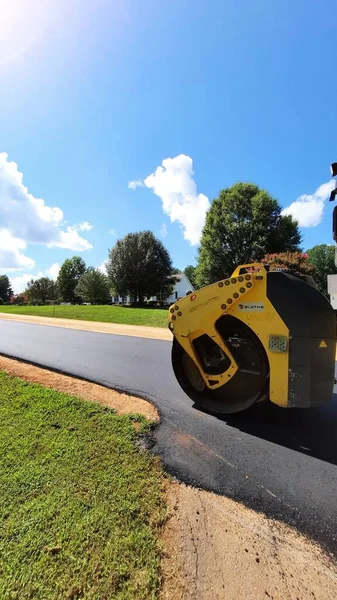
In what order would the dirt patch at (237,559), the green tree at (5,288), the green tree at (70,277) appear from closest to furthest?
the dirt patch at (237,559) < the green tree at (70,277) < the green tree at (5,288)

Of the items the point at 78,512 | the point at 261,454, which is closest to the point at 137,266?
the point at 261,454

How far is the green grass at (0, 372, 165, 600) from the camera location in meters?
1.53

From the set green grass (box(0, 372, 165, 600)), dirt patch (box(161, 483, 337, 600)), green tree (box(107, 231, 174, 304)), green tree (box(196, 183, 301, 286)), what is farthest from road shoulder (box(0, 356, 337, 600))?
green tree (box(107, 231, 174, 304))

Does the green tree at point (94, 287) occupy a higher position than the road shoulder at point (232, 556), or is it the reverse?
the green tree at point (94, 287)

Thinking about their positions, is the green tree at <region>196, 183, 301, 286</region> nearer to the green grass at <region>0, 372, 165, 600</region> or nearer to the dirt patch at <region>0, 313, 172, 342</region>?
the dirt patch at <region>0, 313, 172, 342</region>

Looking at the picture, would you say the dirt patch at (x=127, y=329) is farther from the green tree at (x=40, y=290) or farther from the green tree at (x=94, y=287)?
the green tree at (x=40, y=290)

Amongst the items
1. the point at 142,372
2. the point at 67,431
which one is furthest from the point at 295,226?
the point at 67,431

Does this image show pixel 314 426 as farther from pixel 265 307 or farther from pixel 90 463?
pixel 90 463

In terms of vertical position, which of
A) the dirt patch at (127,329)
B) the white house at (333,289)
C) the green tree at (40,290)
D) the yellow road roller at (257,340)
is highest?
the green tree at (40,290)

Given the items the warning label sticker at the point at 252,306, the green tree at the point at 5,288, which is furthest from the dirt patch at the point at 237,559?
the green tree at the point at 5,288

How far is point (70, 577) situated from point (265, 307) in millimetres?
2570

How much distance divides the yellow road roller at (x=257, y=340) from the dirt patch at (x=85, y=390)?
2.71 feet

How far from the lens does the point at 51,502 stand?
6.84 feet

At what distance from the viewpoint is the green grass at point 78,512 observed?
5.01 feet
